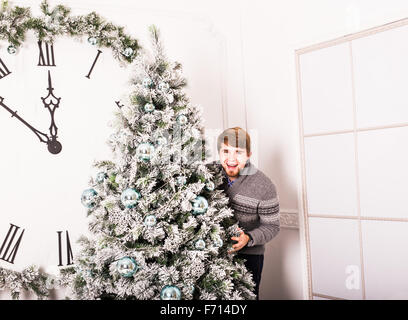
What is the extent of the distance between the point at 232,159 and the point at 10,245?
127 cm

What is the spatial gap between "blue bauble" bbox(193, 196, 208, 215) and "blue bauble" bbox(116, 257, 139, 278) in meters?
0.33

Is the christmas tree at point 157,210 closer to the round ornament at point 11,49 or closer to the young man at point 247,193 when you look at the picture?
the young man at point 247,193

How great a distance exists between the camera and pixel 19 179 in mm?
2318

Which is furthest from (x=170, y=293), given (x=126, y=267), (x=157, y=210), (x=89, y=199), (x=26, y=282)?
(x=26, y=282)

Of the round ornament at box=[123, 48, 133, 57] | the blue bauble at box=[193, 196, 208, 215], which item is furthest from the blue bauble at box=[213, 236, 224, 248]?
the round ornament at box=[123, 48, 133, 57]

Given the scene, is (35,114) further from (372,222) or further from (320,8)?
(372,222)

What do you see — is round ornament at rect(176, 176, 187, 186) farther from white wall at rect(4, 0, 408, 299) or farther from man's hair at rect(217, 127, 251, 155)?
white wall at rect(4, 0, 408, 299)

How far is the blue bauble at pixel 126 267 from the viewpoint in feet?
5.39

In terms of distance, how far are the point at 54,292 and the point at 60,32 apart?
145cm

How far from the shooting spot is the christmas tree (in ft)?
5.60

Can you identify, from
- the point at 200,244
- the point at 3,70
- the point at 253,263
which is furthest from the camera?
the point at 3,70

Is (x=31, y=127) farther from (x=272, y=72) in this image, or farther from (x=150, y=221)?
(x=272, y=72)

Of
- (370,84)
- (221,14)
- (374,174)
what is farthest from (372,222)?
(221,14)

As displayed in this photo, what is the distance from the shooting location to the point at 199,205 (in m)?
1.78
